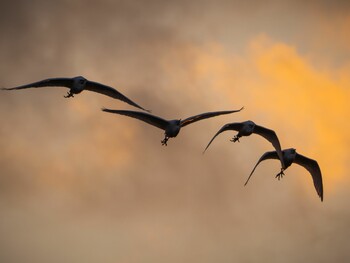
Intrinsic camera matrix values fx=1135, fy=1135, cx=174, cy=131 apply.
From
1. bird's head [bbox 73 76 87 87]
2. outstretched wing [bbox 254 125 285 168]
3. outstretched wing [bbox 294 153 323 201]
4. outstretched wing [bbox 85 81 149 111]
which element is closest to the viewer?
bird's head [bbox 73 76 87 87]

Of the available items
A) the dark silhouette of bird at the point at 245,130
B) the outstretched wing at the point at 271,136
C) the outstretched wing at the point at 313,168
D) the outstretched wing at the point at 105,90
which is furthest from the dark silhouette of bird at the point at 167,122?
the outstretched wing at the point at 313,168

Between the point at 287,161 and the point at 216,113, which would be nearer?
the point at 216,113

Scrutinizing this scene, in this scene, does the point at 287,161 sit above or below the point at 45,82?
below

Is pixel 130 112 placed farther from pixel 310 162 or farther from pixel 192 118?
pixel 310 162

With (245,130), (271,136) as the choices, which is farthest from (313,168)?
(245,130)

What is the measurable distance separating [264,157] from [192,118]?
54.2 ft

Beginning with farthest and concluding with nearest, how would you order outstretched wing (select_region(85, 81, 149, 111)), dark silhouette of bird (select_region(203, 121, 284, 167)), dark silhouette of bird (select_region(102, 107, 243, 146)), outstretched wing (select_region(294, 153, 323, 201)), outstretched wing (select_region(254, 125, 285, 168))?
outstretched wing (select_region(294, 153, 323, 201)) < outstretched wing (select_region(254, 125, 285, 168)) < dark silhouette of bird (select_region(203, 121, 284, 167)) < outstretched wing (select_region(85, 81, 149, 111)) < dark silhouette of bird (select_region(102, 107, 243, 146))

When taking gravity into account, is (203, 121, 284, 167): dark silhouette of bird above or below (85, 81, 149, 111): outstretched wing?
below

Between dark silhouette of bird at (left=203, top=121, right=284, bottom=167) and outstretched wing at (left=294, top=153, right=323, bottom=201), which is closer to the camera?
dark silhouette of bird at (left=203, top=121, right=284, bottom=167)

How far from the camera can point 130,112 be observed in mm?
122812

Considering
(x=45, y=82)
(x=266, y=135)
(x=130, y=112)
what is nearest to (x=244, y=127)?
(x=266, y=135)

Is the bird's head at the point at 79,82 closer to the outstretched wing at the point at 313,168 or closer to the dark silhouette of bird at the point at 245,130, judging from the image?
the dark silhouette of bird at the point at 245,130

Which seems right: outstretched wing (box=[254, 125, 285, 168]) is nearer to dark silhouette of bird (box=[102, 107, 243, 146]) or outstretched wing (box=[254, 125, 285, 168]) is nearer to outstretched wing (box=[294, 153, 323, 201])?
outstretched wing (box=[294, 153, 323, 201])

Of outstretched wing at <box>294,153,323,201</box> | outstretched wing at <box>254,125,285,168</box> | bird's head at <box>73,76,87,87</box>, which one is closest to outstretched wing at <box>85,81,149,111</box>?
bird's head at <box>73,76,87,87</box>
